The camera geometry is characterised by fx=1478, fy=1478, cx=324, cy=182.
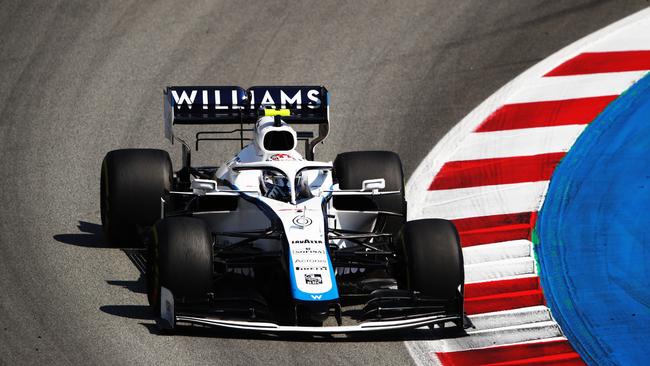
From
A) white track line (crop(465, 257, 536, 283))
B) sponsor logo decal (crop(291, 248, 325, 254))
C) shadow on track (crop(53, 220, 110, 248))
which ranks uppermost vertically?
sponsor logo decal (crop(291, 248, 325, 254))

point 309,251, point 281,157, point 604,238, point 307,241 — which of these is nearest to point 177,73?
point 281,157

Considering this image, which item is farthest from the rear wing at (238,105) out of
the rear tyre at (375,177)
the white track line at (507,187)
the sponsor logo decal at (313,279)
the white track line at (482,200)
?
the sponsor logo decal at (313,279)

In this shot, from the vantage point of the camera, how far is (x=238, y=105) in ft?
54.3

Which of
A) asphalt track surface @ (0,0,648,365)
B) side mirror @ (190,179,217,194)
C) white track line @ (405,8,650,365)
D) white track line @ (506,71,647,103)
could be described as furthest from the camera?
white track line @ (506,71,647,103)

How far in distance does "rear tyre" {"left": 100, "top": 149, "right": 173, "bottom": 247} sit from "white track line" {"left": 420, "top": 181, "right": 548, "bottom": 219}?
322 centimetres

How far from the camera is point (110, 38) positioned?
21.6 m

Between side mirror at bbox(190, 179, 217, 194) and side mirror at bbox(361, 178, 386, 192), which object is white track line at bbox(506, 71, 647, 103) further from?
side mirror at bbox(190, 179, 217, 194)

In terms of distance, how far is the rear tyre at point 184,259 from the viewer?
13219mm

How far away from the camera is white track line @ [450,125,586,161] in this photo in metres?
18.5

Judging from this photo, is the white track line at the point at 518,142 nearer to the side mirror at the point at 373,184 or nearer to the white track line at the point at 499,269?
the white track line at the point at 499,269

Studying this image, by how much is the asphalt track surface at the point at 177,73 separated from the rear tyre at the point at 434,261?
273 centimetres

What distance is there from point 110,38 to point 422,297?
9491 mm

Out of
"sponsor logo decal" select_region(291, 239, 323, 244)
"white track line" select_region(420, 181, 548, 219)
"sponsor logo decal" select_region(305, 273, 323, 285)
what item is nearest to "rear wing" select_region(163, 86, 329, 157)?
"white track line" select_region(420, 181, 548, 219)

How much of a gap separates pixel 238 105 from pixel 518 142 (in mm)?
4107
